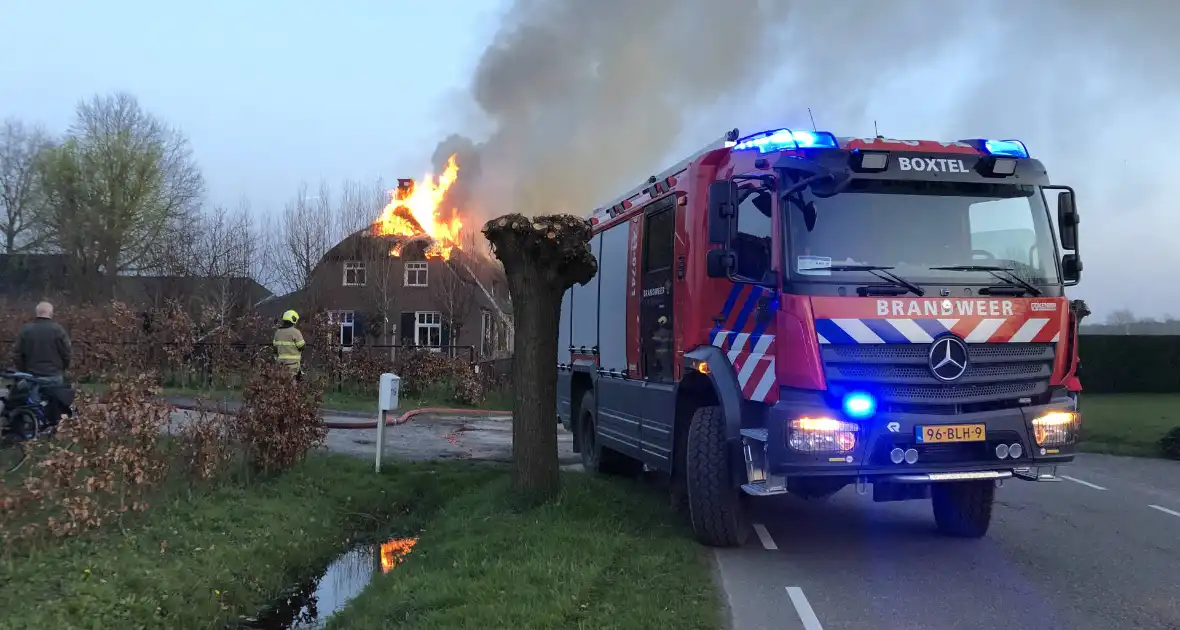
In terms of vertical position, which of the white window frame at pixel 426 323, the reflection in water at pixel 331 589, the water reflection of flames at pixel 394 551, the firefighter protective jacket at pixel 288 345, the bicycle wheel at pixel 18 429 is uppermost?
the white window frame at pixel 426 323

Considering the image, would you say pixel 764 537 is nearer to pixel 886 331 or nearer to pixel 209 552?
pixel 886 331

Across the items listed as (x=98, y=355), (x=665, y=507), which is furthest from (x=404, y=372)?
(x=665, y=507)

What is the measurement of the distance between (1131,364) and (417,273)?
2391cm

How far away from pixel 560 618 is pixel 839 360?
8.01 ft

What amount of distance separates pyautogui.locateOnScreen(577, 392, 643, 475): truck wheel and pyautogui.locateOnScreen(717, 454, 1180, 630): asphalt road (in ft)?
5.80

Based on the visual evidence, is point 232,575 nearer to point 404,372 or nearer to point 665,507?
point 665,507

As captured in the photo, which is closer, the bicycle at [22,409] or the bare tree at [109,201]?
the bicycle at [22,409]

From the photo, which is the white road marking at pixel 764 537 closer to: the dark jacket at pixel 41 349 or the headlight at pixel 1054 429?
the headlight at pixel 1054 429

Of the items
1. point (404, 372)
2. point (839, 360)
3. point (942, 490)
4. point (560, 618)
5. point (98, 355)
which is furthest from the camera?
point (404, 372)

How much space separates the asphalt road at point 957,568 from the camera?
5.10 metres

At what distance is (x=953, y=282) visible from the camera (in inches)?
234

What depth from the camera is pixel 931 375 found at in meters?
5.73

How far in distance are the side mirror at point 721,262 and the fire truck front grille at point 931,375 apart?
2.88ft

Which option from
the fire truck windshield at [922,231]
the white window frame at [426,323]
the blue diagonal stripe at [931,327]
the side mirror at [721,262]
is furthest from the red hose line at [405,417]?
the white window frame at [426,323]
